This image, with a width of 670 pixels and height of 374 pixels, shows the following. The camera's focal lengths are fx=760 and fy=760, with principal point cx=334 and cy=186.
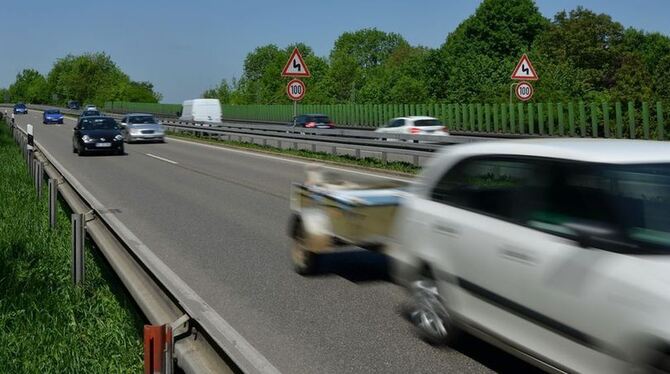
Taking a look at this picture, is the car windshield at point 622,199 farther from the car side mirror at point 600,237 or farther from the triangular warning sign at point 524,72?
the triangular warning sign at point 524,72

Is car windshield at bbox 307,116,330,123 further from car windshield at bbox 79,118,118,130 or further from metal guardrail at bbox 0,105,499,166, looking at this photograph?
car windshield at bbox 79,118,118,130

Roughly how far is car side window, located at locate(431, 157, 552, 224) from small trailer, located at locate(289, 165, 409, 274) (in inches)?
40.0

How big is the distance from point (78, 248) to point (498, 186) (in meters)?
3.93

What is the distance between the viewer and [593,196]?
3902 mm

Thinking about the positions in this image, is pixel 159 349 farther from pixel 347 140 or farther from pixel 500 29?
pixel 500 29

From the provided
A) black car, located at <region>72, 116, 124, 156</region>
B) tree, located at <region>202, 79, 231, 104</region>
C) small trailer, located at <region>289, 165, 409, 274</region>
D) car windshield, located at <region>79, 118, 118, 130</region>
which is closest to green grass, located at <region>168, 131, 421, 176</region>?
black car, located at <region>72, 116, 124, 156</region>

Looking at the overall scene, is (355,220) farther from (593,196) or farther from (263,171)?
(263,171)

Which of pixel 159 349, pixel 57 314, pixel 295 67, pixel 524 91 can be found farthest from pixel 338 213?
pixel 295 67

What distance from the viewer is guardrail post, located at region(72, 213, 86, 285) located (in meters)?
6.69

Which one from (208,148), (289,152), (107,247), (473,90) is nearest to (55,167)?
(107,247)

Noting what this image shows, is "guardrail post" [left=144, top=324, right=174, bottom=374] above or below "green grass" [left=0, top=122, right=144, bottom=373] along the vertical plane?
above

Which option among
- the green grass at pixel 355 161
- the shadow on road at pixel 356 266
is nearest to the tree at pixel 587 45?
the green grass at pixel 355 161

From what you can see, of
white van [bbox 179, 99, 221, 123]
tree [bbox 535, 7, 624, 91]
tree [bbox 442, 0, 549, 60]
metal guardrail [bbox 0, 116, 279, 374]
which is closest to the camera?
metal guardrail [bbox 0, 116, 279, 374]

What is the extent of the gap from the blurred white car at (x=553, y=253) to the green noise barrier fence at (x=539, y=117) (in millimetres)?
20175
